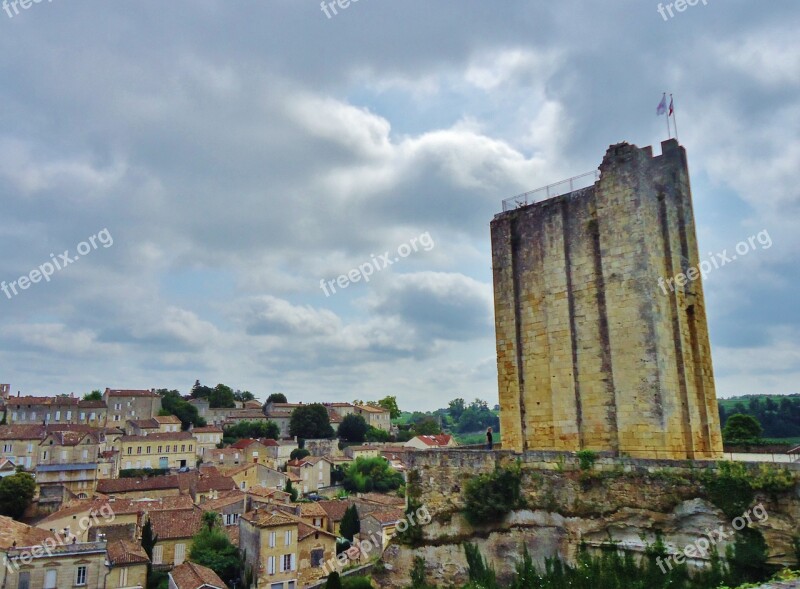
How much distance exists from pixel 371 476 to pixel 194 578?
42640 millimetres

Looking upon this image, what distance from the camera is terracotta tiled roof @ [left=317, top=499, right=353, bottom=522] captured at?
5294 centimetres

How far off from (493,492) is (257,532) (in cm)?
2963

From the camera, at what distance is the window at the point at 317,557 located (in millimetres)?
42469

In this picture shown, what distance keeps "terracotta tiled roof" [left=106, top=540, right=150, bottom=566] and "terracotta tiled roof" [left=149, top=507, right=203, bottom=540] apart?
4.42 metres

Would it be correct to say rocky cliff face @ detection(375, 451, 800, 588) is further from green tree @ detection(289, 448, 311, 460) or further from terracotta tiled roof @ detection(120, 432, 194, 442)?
green tree @ detection(289, 448, 311, 460)

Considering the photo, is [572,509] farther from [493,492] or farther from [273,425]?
[273,425]

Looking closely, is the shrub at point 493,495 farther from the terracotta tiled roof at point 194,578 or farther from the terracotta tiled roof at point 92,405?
the terracotta tiled roof at point 92,405

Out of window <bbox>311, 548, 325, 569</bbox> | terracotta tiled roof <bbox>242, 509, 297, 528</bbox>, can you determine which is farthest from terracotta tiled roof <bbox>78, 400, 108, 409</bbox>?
window <bbox>311, 548, 325, 569</bbox>

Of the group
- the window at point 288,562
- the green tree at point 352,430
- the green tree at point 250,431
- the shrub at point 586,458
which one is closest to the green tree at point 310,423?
the green tree at point 352,430

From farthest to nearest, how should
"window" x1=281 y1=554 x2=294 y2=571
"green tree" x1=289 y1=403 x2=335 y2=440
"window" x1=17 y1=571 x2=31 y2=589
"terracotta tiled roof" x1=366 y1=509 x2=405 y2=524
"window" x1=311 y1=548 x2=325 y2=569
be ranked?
1. "green tree" x1=289 y1=403 x2=335 y2=440
2. "terracotta tiled roof" x1=366 y1=509 x2=405 y2=524
3. "window" x1=311 y1=548 x2=325 y2=569
4. "window" x1=281 y1=554 x2=294 y2=571
5. "window" x1=17 y1=571 x2=31 y2=589

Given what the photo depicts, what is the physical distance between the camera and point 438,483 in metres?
17.7

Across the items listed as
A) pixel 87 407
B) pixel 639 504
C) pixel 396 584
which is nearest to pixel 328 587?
pixel 396 584

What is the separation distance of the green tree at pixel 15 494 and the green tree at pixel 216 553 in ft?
64.8

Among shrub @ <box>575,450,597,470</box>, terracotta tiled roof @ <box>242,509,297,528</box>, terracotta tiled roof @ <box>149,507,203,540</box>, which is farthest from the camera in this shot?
terracotta tiled roof @ <box>149,507,203,540</box>
